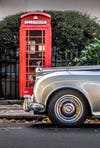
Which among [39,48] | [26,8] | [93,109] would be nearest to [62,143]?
[93,109]

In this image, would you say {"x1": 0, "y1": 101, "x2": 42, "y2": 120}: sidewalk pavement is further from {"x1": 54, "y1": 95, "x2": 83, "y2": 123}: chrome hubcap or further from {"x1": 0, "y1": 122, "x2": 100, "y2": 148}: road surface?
{"x1": 54, "y1": 95, "x2": 83, "y2": 123}: chrome hubcap

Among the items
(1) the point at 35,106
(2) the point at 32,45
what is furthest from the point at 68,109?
(2) the point at 32,45

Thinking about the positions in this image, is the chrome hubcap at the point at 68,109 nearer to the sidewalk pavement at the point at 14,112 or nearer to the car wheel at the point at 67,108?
the car wheel at the point at 67,108

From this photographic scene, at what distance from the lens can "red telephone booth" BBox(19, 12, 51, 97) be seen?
14227 millimetres

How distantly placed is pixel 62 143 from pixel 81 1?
9.18 m

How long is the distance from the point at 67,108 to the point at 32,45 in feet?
14.3

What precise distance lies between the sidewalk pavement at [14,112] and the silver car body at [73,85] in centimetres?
187

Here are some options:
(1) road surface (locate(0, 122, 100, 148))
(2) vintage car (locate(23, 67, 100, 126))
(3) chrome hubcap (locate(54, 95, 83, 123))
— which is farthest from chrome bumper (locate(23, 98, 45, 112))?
(1) road surface (locate(0, 122, 100, 148))

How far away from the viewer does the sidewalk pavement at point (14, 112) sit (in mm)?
12383

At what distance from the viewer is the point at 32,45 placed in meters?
14.5

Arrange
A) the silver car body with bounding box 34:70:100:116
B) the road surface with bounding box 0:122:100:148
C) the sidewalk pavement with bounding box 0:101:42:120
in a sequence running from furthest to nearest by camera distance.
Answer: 1. the sidewalk pavement with bounding box 0:101:42:120
2. the silver car body with bounding box 34:70:100:116
3. the road surface with bounding box 0:122:100:148

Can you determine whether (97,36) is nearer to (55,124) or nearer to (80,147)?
(55,124)

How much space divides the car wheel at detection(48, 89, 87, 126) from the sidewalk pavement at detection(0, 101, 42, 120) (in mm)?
1889

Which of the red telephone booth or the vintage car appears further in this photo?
the red telephone booth
